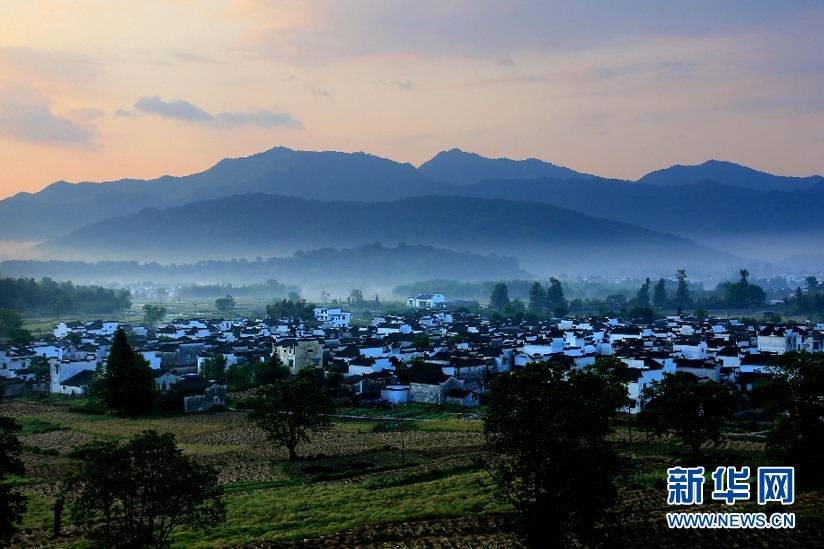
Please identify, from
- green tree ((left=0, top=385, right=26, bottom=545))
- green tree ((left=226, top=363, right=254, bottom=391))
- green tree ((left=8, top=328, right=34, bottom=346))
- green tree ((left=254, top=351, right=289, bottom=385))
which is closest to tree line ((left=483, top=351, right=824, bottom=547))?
green tree ((left=0, top=385, right=26, bottom=545))

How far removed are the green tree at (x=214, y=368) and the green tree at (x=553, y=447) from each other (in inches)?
1507

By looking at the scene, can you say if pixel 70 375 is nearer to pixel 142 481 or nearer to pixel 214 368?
pixel 214 368

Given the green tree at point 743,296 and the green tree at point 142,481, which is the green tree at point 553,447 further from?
the green tree at point 743,296

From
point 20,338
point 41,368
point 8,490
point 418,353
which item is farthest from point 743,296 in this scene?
point 8,490

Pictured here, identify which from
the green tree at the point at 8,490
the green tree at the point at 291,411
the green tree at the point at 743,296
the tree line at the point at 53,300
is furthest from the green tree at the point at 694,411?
the tree line at the point at 53,300

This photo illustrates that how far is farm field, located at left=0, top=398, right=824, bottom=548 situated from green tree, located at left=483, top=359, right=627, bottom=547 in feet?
2.86

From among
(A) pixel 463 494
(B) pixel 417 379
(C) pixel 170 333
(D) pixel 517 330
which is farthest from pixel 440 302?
(A) pixel 463 494

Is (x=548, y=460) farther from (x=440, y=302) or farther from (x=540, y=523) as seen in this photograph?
(x=440, y=302)

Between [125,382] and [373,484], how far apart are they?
74.8 feet

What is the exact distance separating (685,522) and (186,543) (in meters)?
11.6

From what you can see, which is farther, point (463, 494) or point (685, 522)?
point (463, 494)

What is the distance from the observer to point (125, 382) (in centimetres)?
4197

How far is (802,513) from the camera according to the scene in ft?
59.2

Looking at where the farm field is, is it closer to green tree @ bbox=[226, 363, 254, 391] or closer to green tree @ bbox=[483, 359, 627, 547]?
green tree @ bbox=[483, 359, 627, 547]
